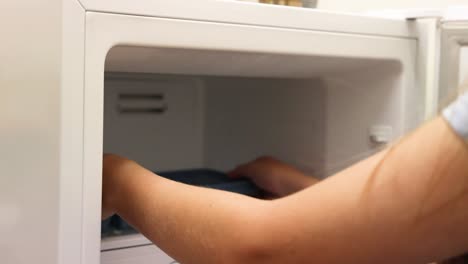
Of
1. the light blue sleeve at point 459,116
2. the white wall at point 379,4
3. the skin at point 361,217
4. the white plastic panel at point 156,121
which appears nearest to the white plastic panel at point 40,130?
the skin at point 361,217

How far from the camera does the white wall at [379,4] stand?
884mm

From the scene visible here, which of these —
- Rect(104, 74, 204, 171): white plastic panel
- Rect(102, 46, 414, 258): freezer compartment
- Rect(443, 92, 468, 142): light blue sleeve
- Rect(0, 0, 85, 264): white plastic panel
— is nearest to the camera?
Rect(443, 92, 468, 142): light blue sleeve

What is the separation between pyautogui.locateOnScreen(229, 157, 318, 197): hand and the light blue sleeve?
1.43 ft

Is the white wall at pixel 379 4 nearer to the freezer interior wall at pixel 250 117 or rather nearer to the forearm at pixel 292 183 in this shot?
the freezer interior wall at pixel 250 117

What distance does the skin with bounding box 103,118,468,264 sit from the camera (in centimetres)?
36

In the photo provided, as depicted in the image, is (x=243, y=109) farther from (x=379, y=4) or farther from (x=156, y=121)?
(x=379, y=4)

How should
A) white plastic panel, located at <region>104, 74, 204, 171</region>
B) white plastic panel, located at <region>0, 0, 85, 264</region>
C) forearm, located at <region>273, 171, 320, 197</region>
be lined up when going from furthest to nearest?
white plastic panel, located at <region>104, 74, 204, 171</region>
forearm, located at <region>273, 171, 320, 197</region>
white plastic panel, located at <region>0, 0, 85, 264</region>

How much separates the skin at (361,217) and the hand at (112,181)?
0.12 m

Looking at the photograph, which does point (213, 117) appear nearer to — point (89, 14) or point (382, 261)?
point (89, 14)

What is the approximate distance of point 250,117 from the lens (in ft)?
3.27

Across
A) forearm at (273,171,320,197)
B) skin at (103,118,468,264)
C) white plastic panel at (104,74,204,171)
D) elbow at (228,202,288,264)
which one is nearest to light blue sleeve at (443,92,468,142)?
skin at (103,118,468,264)

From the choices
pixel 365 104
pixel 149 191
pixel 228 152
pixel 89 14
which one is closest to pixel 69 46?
→ pixel 89 14

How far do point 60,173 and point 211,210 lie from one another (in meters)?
0.14

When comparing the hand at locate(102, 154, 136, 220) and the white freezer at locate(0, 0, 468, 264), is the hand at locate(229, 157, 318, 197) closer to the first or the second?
the white freezer at locate(0, 0, 468, 264)
